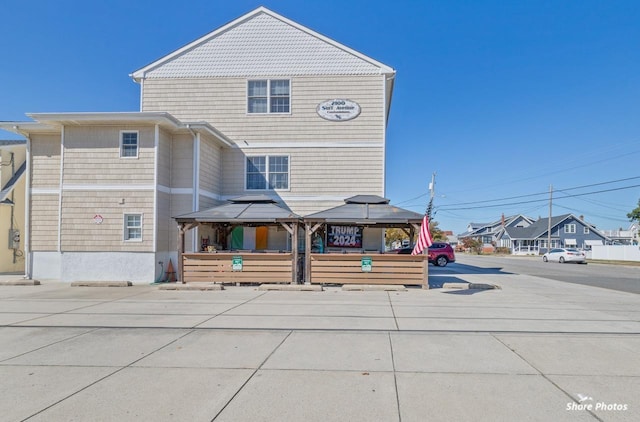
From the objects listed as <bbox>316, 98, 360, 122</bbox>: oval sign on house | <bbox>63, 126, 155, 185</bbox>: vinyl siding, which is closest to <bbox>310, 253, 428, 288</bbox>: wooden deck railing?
<bbox>316, 98, 360, 122</bbox>: oval sign on house

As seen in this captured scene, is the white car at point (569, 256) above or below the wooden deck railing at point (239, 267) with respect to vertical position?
below

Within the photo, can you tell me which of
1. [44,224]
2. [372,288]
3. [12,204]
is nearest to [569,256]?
[372,288]

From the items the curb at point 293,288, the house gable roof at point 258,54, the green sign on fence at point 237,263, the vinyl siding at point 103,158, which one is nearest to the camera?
the curb at point 293,288

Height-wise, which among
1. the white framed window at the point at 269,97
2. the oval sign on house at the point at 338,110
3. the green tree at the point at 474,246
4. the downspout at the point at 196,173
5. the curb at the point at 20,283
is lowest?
the green tree at the point at 474,246

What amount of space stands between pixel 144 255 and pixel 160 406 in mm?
11305

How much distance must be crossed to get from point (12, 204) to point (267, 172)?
11428 mm

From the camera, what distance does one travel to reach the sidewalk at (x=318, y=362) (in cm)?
388

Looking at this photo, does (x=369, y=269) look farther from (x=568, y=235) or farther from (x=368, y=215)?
(x=568, y=235)

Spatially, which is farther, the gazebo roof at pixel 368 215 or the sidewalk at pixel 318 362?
the gazebo roof at pixel 368 215

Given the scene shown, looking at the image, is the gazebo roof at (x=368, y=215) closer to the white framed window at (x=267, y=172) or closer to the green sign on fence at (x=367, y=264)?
the green sign on fence at (x=367, y=264)

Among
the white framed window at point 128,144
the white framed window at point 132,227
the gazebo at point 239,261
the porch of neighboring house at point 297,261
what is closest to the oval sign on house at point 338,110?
the porch of neighboring house at point 297,261

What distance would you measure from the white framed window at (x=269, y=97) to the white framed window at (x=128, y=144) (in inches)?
204

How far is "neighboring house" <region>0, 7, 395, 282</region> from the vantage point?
1441 centimetres

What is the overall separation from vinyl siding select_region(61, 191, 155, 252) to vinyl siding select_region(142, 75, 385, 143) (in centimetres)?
522
